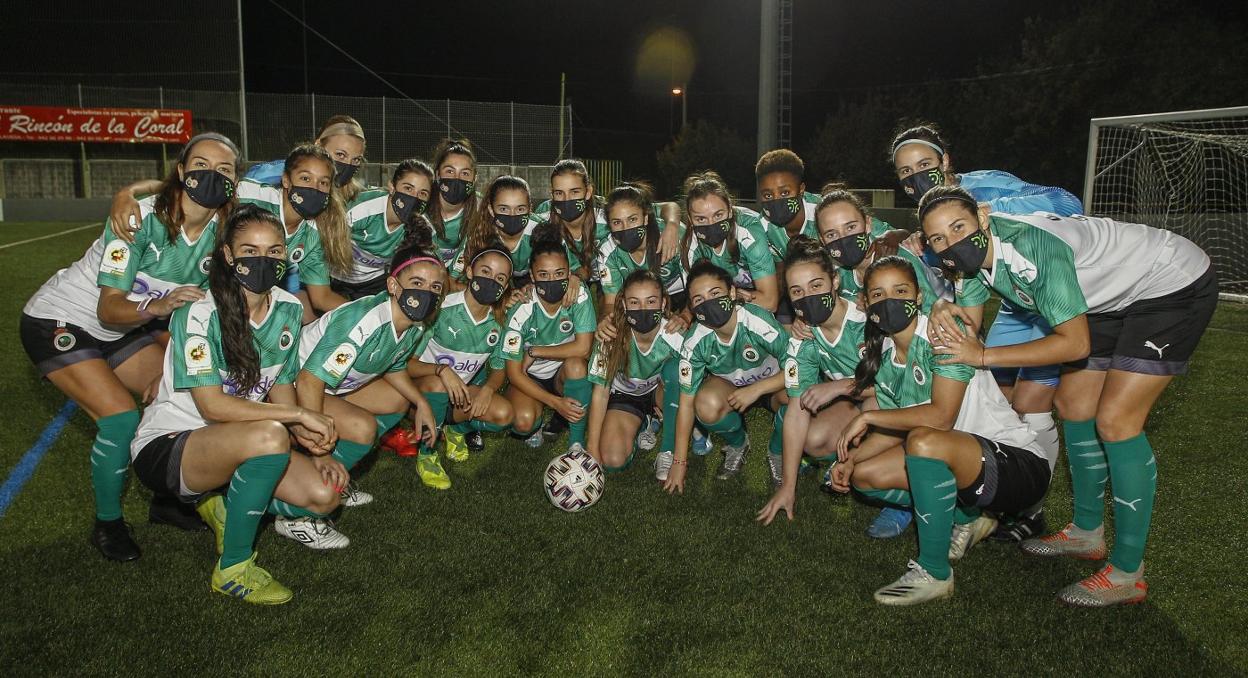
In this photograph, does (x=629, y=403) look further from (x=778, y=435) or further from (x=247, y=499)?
(x=247, y=499)

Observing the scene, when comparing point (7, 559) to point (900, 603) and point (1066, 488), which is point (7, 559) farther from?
point (1066, 488)

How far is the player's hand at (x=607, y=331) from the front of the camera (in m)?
4.61

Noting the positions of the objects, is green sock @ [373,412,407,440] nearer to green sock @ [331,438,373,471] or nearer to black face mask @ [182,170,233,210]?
green sock @ [331,438,373,471]

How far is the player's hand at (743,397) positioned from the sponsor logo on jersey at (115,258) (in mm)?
2918

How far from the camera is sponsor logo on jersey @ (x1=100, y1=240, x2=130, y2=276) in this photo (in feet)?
11.6

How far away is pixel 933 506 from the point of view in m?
3.12

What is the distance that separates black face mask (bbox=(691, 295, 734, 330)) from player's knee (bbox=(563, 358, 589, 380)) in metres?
0.91

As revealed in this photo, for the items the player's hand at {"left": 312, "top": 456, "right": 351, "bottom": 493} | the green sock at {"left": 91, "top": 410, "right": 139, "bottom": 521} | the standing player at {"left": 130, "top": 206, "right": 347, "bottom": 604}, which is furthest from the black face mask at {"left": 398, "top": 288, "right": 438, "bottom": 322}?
the green sock at {"left": 91, "top": 410, "right": 139, "bottom": 521}

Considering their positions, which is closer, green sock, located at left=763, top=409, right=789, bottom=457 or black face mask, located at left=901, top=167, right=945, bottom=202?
black face mask, located at left=901, top=167, right=945, bottom=202

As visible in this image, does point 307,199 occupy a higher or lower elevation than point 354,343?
higher

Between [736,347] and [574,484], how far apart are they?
3.82ft

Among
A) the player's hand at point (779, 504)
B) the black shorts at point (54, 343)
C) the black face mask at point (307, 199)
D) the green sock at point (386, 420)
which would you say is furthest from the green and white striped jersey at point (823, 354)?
the black shorts at point (54, 343)

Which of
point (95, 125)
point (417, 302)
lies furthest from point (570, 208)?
point (95, 125)

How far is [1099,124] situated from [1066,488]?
756 cm
